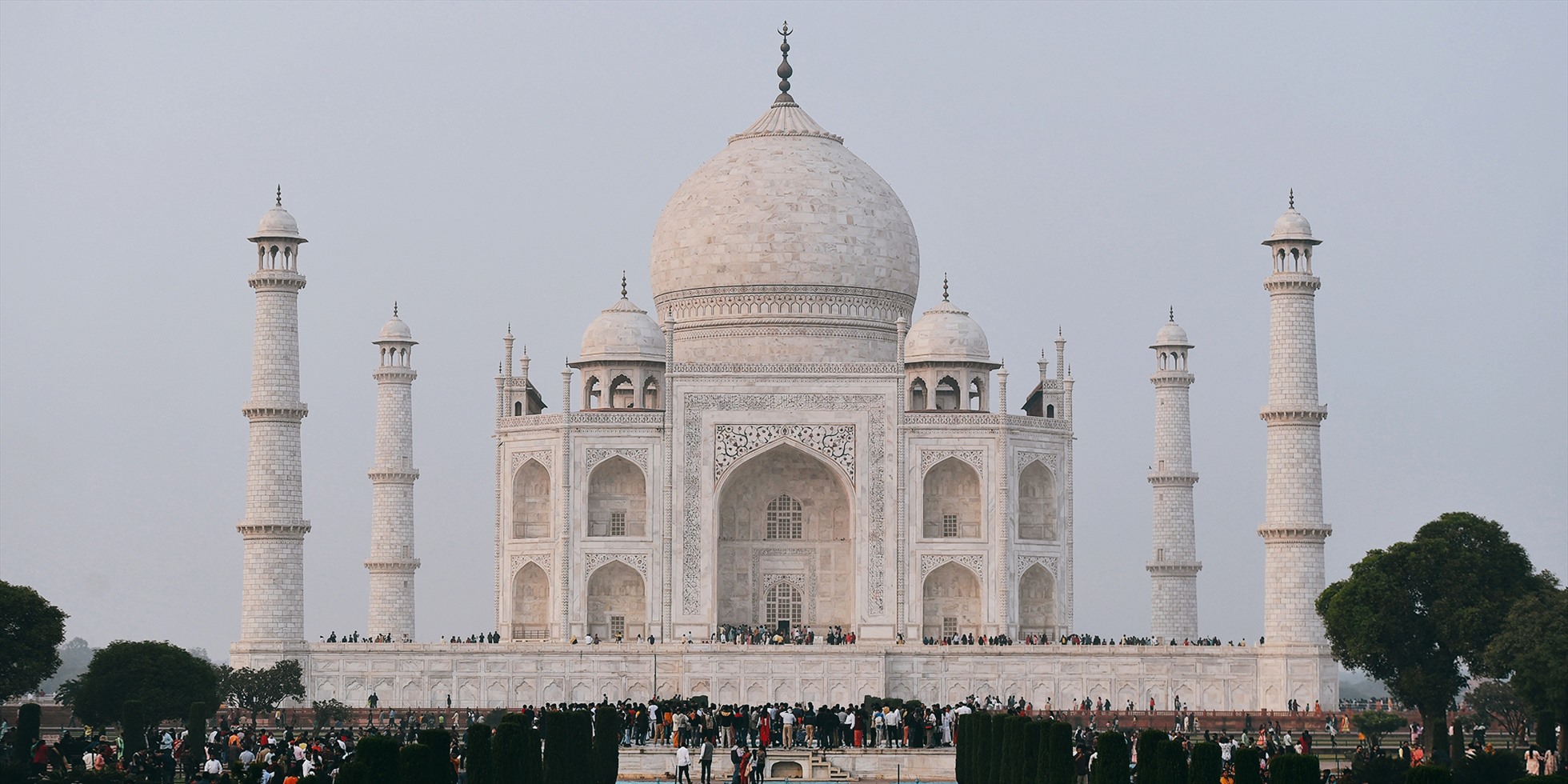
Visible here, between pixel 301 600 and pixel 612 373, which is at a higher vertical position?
pixel 612 373

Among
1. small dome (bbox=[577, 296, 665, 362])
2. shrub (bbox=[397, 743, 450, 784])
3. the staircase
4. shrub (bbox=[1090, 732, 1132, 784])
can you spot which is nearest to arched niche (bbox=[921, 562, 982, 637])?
small dome (bbox=[577, 296, 665, 362])

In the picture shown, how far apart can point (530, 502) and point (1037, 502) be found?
29.4ft

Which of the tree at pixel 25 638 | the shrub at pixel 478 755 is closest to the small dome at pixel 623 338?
the tree at pixel 25 638

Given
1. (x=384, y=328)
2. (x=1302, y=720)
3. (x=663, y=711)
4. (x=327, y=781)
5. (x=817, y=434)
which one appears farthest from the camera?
(x=384, y=328)

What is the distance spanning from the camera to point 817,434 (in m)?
42.6

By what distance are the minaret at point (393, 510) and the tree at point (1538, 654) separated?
2038cm

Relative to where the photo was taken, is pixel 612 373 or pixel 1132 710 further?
pixel 612 373

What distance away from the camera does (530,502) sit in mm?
43969

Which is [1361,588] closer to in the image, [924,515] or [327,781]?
[924,515]

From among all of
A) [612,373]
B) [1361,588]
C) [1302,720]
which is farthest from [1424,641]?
[612,373]

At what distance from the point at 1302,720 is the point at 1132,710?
265cm

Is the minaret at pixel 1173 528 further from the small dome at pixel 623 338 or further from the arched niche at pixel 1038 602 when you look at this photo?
the small dome at pixel 623 338

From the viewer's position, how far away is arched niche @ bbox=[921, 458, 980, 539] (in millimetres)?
43250

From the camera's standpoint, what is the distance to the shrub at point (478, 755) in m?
23.4
